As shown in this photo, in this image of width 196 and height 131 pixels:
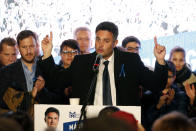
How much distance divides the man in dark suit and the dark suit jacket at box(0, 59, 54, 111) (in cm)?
40

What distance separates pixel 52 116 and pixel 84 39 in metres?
2.32

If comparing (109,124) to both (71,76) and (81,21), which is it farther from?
(81,21)

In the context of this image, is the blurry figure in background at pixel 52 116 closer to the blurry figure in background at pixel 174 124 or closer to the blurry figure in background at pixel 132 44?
the blurry figure in background at pixel 174 124

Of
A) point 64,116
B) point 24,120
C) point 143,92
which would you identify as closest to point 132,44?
point 143,92

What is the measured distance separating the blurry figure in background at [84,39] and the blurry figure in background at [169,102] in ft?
4.17

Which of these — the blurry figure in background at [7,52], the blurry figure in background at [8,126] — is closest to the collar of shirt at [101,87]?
the blurry figure in background at [7,52]

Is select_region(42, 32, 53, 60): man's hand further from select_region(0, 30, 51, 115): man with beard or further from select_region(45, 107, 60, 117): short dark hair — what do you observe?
select_region(45, 107, 60, 117): short dark hair

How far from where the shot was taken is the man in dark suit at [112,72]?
154 inches

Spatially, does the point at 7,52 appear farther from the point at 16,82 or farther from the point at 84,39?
the point at 84,39

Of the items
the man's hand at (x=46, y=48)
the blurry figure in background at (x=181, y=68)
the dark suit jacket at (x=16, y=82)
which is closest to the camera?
the man's hand at (x=46, y=48)

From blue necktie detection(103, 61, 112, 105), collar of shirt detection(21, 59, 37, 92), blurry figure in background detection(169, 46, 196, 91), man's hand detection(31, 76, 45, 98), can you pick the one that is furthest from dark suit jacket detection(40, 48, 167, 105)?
blurry figure in background detection(169, 46, 196, 91)

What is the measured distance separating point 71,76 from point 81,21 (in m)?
1.76

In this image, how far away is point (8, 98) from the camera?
171 inches

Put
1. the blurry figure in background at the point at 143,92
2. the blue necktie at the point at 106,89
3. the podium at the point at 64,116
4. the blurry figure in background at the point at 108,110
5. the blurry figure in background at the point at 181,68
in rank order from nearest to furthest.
A: 1. the blurry figure in background at the point at 108,110
2. the podium at the point at 64,116
3. the blue necktie at the point at 106,89
4. the blurry figure in background at the point at 143,92
5. the blurry figure in background at the point at 181,68
